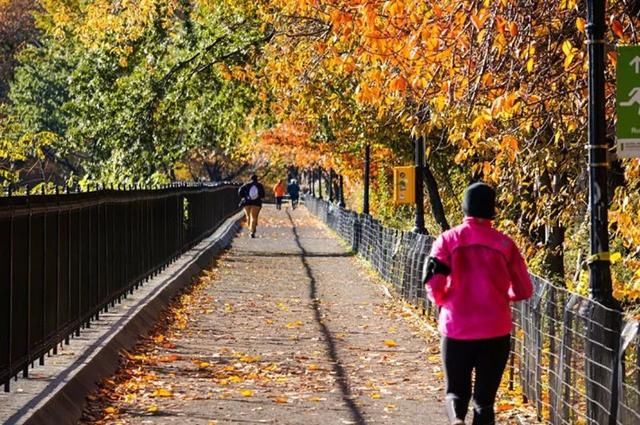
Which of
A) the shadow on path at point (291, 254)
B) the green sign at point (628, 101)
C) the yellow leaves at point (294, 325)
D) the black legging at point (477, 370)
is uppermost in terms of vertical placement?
the green sign at point (628, 101)

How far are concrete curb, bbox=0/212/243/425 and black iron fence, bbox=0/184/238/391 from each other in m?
0.22

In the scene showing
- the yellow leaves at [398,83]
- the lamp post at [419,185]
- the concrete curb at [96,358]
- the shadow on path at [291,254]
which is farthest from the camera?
the shadow on path at [291,254]

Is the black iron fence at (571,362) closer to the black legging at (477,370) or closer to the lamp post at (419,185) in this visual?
the black legging at (477,370)

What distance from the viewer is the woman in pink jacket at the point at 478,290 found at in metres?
8.34

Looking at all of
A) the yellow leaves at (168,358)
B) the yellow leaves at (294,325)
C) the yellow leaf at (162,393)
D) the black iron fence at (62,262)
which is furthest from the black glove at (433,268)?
the yellow leaves at (294,325)

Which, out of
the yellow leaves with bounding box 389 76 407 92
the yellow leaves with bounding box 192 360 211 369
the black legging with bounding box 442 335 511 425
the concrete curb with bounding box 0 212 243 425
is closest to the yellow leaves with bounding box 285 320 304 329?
the concrete curb with bounding box 0 212 243 425

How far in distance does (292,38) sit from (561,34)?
932 centimetres

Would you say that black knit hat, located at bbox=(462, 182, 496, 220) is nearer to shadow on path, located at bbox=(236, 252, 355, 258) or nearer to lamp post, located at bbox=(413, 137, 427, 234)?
lamp post, located at bbox=(413, 137, 427, 234)

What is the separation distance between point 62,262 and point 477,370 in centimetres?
490

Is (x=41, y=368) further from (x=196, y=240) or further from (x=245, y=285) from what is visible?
(x=196, y=240)

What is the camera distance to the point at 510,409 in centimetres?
1111

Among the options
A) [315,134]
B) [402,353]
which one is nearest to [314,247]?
[315,134]

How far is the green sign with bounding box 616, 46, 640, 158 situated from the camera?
835cm

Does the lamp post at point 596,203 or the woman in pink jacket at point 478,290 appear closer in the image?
the woman in pink jacket at point 478,290
